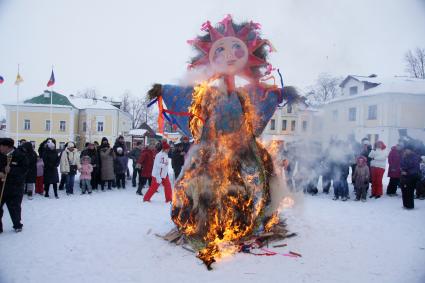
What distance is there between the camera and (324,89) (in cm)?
590

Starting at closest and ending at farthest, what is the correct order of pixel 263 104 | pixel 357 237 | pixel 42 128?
pixel 263 104
pixel 357 237
pixel 42 128

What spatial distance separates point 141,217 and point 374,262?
4593mm

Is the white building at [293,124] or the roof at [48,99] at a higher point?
the roof at [48,99]

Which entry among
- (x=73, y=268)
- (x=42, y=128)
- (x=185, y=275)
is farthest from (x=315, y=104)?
(x=42, y=128)

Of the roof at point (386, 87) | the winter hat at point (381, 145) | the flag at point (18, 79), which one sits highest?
the flag at point (18, 79)

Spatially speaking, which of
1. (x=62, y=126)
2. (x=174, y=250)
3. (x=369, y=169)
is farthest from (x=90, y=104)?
(x=174, y=250)

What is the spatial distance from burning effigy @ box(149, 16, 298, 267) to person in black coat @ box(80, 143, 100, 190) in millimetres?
6126

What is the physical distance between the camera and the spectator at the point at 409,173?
8.33m

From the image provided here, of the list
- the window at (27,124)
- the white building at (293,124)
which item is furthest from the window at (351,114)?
the window at (27,124)

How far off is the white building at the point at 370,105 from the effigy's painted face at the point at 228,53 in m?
2.35

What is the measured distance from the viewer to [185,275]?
14.2ft

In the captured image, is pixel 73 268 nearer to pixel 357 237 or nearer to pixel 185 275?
pixel 185 275

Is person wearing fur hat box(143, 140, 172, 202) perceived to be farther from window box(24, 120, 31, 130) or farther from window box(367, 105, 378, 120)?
window box(24, 120, 31, 130)

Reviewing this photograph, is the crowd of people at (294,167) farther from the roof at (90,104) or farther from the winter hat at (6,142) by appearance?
the roof at (90,104)
